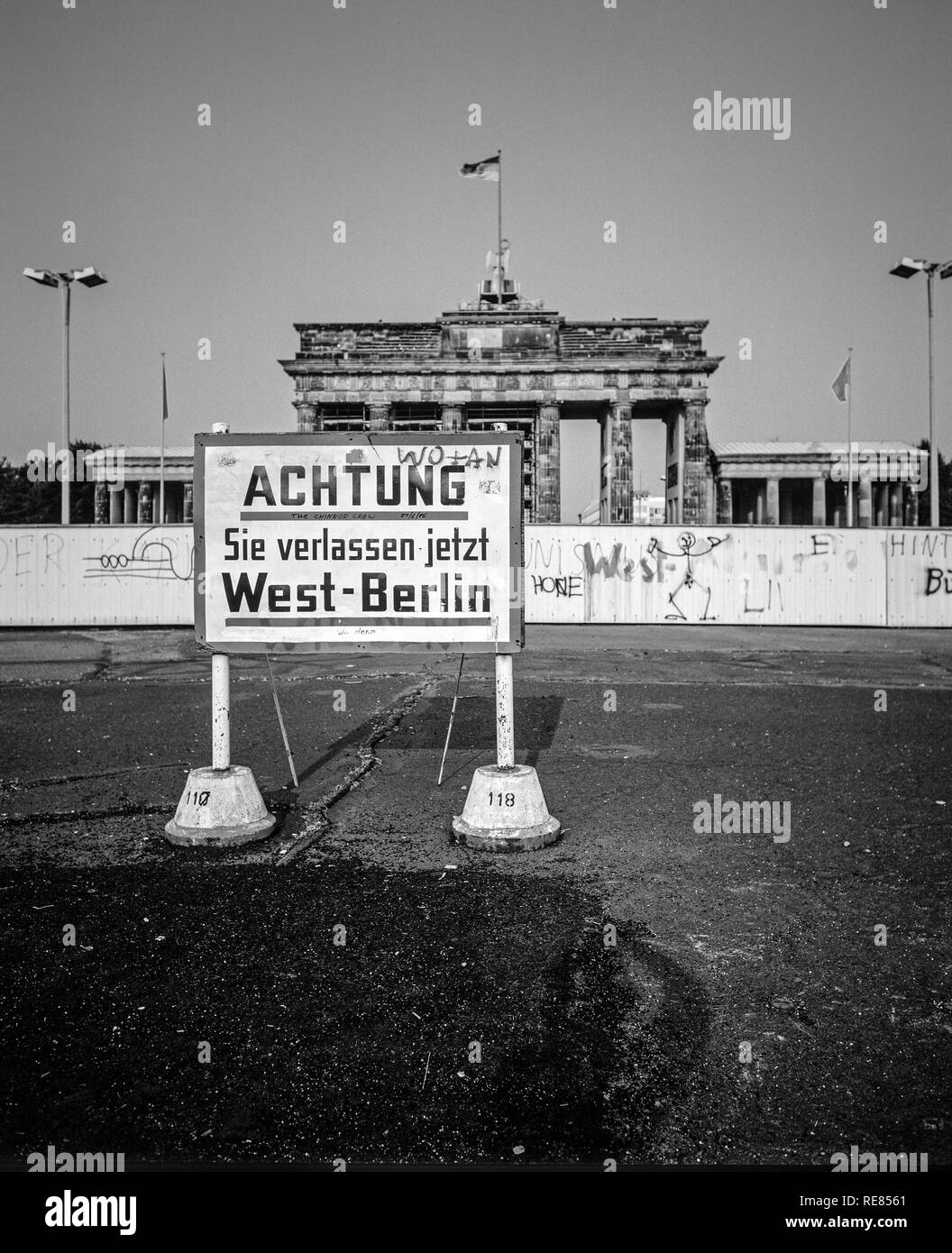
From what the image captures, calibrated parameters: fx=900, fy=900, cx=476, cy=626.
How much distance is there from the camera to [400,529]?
17.5ft

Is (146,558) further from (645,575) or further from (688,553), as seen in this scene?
(688,553)

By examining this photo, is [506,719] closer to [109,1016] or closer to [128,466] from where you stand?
[109,1016]

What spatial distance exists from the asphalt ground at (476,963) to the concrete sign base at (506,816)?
0.39ft

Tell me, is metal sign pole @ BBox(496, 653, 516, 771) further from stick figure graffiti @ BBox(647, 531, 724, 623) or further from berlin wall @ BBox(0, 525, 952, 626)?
stick figure graffiti @ BBox(647, 531, 724, 623)

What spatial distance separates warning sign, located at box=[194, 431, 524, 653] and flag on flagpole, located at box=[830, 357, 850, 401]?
2984 centimetres

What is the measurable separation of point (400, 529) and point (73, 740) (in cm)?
390

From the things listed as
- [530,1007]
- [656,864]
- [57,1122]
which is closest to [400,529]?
[656,864]

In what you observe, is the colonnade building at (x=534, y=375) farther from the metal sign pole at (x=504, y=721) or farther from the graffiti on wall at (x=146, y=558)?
the metal sign pole at (x=504, y=721)

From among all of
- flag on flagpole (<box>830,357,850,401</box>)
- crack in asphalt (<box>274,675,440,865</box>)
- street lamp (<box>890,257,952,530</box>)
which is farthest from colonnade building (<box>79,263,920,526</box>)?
crack in asphalt (<box>274,675,440,865</box>)

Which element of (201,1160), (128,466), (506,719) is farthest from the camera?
(128,466)

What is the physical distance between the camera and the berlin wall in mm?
19953

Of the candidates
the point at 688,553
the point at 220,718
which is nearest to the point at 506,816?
the point at 220,718

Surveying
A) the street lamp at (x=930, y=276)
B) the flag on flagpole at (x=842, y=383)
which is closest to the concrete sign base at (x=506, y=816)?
the street lamp at (x=930, y=276)

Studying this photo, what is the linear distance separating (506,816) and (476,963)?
1.52m
